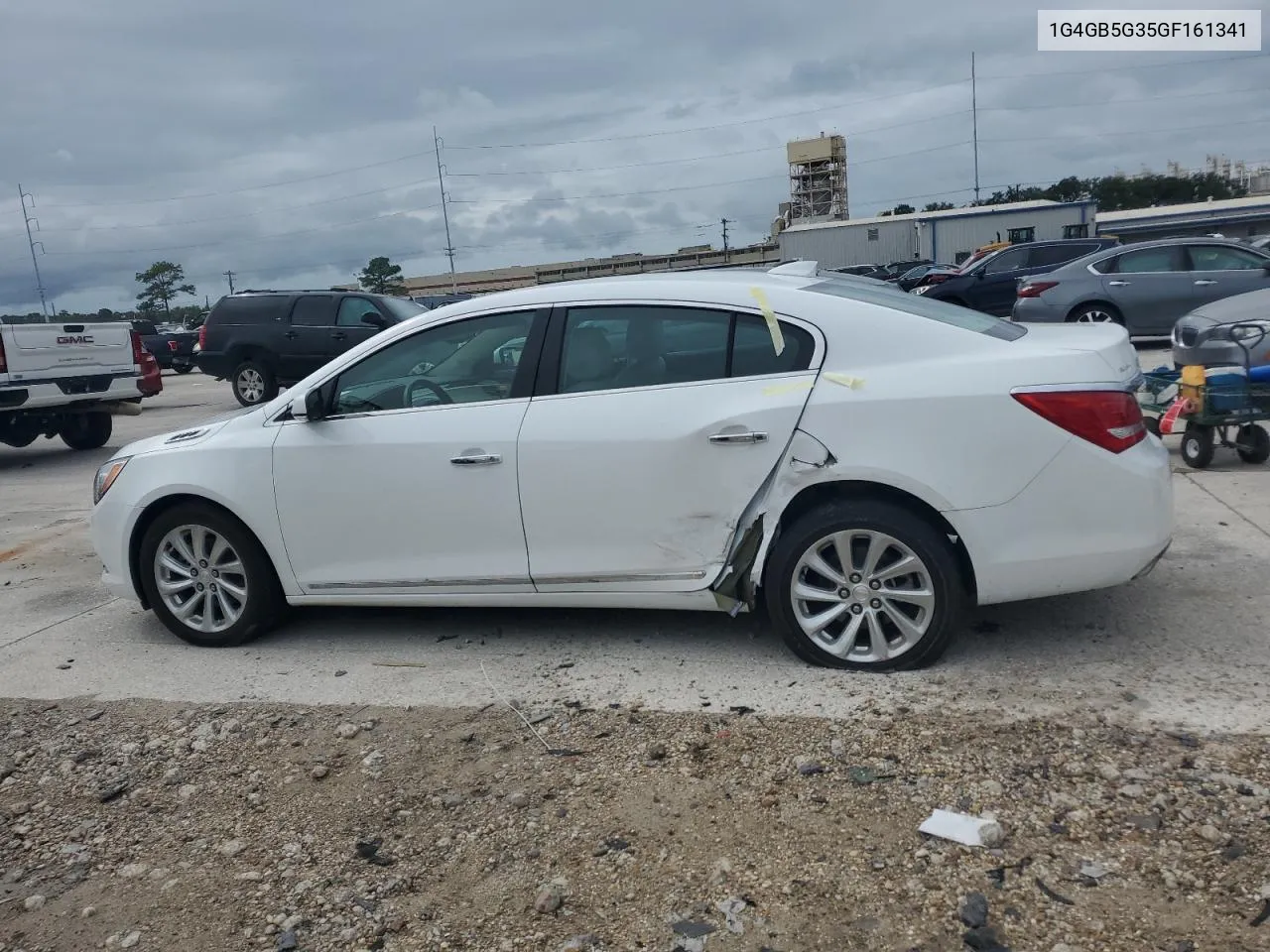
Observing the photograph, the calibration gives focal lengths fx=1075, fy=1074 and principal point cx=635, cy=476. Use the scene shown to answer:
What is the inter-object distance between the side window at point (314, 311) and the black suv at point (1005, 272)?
11.2 metres

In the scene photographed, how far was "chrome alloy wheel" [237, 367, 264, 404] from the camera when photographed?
57.3 ft

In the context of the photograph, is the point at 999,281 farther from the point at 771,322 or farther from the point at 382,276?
the point at 382,276

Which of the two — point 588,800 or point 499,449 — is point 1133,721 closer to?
point 588,800

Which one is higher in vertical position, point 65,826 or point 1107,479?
point 1107,479

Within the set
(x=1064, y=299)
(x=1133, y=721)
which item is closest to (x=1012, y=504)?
(x=1133, y=721)

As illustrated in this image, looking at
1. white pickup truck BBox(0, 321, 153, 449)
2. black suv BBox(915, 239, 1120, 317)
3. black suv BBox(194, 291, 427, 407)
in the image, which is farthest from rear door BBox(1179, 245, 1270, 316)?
white pickup truck BBox(0, 321, 153, 449)

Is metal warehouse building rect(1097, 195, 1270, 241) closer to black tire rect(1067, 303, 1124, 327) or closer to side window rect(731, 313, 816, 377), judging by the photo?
black tire rect(1067, 303, 1124, 327)

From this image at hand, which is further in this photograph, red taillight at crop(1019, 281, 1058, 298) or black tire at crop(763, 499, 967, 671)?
red taillight at crop(1019, 281, 1058, 298)

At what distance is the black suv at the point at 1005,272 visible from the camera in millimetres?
20891

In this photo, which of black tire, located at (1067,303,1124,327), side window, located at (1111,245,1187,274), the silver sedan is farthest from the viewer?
black tire, located at (1067,303,1124,327)

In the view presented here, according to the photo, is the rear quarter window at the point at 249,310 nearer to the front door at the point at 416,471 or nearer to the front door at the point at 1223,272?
the front door at the point at 416,471

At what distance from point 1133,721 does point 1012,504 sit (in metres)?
0.86

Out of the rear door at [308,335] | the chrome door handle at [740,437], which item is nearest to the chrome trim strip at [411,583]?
the chrome door handle at [740,437]

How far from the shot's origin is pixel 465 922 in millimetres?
2889
